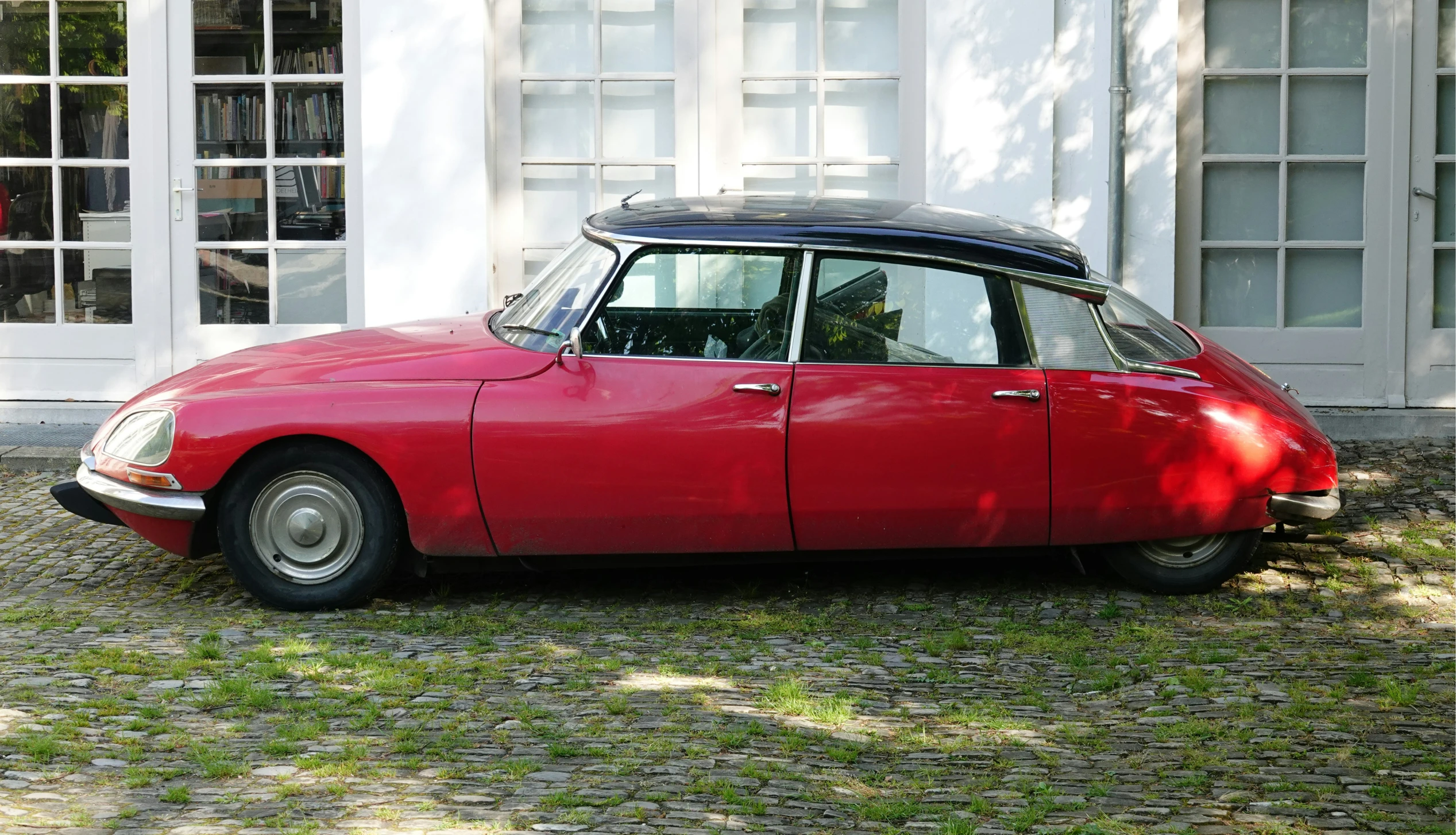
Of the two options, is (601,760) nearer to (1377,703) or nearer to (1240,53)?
(1377,703)

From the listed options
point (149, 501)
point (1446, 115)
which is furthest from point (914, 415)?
point (1446, 115)

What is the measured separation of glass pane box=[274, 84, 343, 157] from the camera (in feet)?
33.8

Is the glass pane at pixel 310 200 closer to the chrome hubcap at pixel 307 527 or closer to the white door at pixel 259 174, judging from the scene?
the white door at pixel 259 174

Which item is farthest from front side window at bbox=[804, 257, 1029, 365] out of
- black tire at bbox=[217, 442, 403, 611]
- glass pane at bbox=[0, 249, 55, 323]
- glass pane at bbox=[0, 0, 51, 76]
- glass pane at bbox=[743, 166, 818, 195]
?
glass pane at bbox=[0, 0, 51, 76]

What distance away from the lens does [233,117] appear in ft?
33.9

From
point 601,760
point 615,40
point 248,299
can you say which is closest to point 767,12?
point 615,40

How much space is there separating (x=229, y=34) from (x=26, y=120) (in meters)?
1.46

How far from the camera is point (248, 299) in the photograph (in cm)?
1045

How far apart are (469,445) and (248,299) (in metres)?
4.96

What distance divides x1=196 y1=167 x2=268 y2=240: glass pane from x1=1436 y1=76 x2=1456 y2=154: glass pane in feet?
23.9

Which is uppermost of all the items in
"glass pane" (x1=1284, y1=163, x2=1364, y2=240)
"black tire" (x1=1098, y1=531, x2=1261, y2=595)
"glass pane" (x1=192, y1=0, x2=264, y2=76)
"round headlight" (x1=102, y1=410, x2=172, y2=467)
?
"glass pane" (x1=192, y1=0, x2=264, y2=76)

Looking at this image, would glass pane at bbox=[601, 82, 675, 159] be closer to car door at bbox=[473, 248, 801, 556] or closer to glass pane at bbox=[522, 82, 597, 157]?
glass pane at bbox=[522, 82, 597, 157]

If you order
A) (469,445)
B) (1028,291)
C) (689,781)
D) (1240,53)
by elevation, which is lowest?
(689,781)

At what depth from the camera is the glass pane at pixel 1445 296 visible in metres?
9.95
